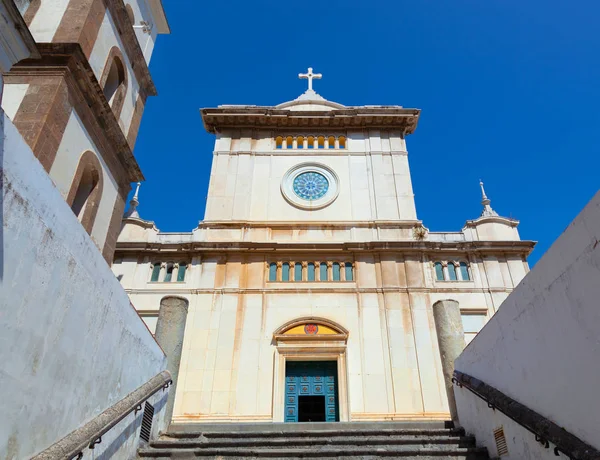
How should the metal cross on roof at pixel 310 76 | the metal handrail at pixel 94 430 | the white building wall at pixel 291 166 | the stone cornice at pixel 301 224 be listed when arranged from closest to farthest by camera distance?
the metal handrail at pixel 94 430
the stone cornice at pixel 301 224
the white building wall at pixel 291 166
the metal cross on roof at pixel 310 76

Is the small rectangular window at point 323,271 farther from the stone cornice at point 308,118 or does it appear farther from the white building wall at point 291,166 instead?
the stone cornice at point 308,118

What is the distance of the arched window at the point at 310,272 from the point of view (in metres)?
18.9

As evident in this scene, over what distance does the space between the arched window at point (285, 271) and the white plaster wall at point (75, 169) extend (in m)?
7.50

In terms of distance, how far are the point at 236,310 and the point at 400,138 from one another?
12027 mm

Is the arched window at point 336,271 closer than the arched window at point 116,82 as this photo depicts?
No

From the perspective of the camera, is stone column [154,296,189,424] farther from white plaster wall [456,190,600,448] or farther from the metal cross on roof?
the metal cross on roof

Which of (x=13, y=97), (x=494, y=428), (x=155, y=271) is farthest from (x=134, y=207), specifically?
(x=494, y=428)

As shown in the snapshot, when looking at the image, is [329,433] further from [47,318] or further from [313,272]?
[313,272]

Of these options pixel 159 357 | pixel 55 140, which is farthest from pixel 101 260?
pixel 55 140

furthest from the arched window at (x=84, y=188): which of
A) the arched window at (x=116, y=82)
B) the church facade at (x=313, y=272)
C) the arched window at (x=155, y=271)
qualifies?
the arched window at (x=155, y=271)

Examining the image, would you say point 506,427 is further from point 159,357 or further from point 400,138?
point 400,138

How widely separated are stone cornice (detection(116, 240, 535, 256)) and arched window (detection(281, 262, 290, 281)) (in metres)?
0.62

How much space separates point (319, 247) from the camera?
1920cm

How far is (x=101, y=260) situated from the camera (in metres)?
7.06
